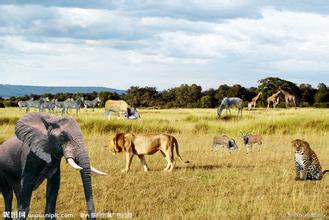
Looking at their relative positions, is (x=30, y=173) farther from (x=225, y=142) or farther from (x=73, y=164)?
(x=225, y=142)

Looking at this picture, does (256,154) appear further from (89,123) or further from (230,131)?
(89,123)

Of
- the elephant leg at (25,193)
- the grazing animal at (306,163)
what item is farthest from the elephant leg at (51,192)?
the grazing animal at (306,163)

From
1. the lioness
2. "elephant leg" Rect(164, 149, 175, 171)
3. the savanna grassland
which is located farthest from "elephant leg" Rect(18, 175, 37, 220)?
"elephant leg" Rect(164, 149, 175, 171)

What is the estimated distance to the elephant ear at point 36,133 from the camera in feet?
21.0

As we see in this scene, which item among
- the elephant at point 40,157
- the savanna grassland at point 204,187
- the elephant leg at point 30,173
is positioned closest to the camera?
the elephant at point 40,157

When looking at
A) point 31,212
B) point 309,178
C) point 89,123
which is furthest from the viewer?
point 89,123

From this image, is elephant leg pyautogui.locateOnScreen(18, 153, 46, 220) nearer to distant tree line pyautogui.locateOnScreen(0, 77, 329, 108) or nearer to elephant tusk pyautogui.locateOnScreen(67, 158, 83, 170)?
elephant tusk pyautogui.locateOnScreen(67, 158, 83, 170)

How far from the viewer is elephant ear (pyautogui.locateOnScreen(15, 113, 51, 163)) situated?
21.0 ft

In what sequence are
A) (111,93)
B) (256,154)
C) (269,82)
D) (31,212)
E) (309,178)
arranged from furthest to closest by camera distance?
(269,82)
(111,93)
(256,154)
(309,178)
(31,212)

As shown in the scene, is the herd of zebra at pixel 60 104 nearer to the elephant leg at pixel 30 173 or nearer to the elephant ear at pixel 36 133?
the elephant ear at pixel 36 133

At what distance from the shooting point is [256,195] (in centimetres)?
920

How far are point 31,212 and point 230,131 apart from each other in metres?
14.4

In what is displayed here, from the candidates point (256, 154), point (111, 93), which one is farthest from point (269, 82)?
point (256, 154)

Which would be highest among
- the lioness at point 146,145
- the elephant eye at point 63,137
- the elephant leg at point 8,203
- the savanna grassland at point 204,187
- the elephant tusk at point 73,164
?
the elephant eye at point 63,137
